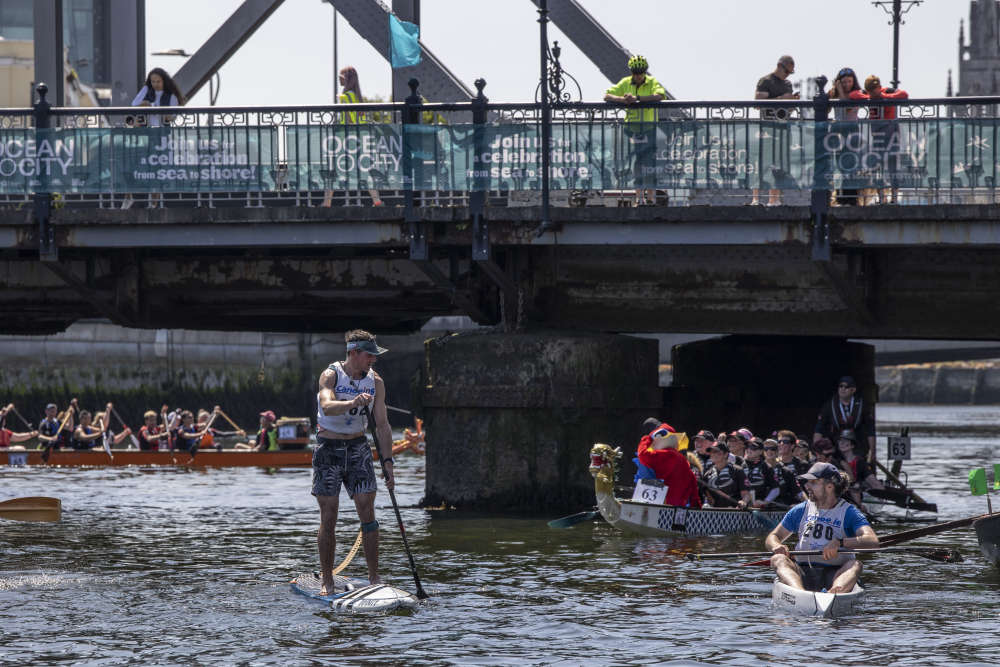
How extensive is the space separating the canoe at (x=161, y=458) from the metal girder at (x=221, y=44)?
10.6 meters

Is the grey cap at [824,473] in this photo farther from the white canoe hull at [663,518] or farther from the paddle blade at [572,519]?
the paddle blade at [572,519]

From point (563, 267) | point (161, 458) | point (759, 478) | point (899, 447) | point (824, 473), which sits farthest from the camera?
point (161, 458)

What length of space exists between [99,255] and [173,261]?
Result: 1093mm

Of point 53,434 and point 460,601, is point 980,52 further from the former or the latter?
point 460,601

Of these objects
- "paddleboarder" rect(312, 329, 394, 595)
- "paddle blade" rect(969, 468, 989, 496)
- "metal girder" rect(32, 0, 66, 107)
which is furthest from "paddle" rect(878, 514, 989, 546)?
"metal girder" rect(32, 0, 66, 107)

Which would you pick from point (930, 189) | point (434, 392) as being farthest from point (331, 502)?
point (930, 189)

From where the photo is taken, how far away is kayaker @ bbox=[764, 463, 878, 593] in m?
13.7

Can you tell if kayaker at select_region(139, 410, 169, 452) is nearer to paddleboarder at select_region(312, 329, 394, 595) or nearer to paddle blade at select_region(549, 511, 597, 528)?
paddle blade at select_region(549, 511, 597, 528)

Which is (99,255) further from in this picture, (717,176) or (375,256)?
(717,176)

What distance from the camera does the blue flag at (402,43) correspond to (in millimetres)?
23859

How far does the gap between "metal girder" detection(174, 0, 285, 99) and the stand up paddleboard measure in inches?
648

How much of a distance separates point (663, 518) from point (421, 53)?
9.95 metres

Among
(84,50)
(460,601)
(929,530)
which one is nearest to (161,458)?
(460,601)

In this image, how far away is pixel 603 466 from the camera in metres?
20.1
